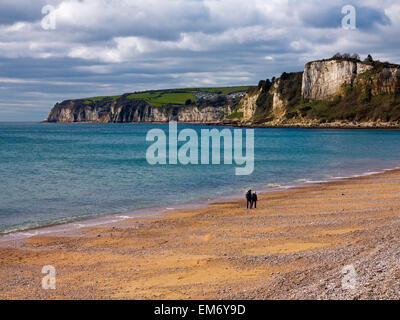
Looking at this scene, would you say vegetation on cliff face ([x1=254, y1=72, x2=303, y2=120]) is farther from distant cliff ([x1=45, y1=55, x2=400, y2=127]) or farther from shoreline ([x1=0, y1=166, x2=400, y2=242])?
shoreline ([x1=0, y1=166, x2=400, y2=242])

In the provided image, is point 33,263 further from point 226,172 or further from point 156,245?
point 226,172

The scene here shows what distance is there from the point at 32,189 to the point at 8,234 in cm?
1285

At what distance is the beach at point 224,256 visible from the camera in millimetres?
10188

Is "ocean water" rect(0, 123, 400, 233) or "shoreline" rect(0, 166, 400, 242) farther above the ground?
"ocean water" rect(0, 123, 400, 233)

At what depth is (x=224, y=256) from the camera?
13500 mm

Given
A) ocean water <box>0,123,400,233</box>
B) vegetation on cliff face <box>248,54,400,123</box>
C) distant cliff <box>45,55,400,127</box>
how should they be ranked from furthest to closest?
1. distant cliff <box>45,55,400,127</box>
2. vegetation on cliff face <box>248,54,400,123</box>
3. ocean water <box>0,123,400,233</box>

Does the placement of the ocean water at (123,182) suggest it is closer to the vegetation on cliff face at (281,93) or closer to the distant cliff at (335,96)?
the distant cliff at (335,96)

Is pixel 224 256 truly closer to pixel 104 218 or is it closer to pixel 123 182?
pixel 104 218

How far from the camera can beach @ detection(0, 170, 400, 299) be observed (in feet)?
33.4

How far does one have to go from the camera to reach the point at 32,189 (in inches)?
1192

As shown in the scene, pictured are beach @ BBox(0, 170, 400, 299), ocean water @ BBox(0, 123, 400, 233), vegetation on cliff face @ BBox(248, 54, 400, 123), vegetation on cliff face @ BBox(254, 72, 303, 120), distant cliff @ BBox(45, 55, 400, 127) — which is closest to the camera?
beach @ BBox(0, 170, 400, 299)

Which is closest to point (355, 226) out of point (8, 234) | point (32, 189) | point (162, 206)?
point (162, 206)

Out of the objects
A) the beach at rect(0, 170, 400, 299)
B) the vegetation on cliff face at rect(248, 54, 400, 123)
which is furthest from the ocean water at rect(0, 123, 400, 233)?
the vegetation on cliff face at rect(248, 54, 400, 123)

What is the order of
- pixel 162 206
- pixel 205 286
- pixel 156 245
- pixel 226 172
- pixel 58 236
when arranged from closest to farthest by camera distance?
pixel 205 286 → pixel 156 245 → pixel 58 236 → pixel 162 206 → pixel 226 172
